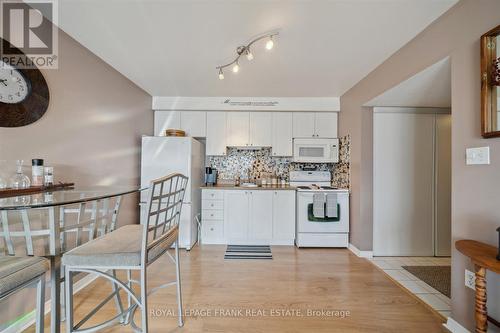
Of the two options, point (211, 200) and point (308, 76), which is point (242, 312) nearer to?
point (211, 200)

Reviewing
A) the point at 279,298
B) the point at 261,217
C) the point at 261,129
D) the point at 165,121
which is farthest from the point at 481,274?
the point at 165,121

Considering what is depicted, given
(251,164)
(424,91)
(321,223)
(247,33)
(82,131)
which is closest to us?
(247,33)

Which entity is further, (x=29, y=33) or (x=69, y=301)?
(x=29, y=33)

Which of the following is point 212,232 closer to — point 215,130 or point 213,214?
point 213,214

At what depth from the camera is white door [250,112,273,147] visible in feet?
12.1

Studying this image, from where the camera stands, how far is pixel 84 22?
1766 millimetres

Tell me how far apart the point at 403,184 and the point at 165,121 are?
3.70m

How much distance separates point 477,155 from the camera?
4.55 ft

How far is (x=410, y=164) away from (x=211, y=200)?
9.30ft

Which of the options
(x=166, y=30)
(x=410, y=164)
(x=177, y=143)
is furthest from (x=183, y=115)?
(x=410, y=164)

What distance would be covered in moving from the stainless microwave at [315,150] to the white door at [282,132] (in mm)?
120

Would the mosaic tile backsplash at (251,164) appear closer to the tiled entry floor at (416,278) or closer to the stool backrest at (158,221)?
the tiled entry floor at (416,278)

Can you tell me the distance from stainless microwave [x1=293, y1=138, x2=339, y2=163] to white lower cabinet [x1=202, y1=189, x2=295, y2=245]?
2.34 feet

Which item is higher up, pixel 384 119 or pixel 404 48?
pixel 404 48
